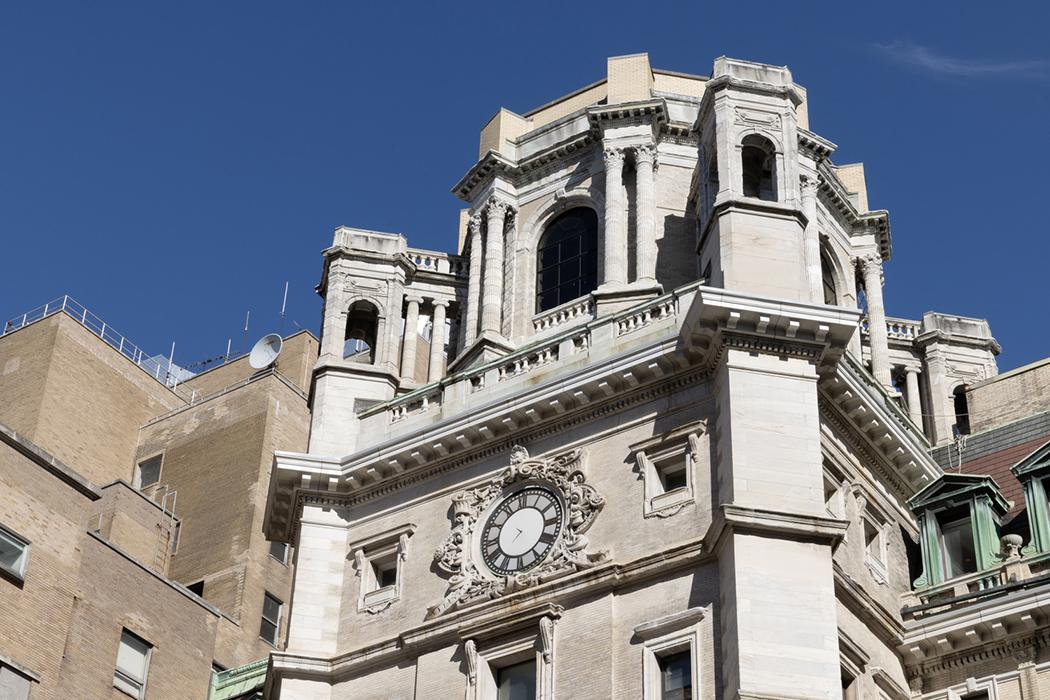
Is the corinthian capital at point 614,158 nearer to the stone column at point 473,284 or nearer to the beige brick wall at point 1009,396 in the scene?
the stone column at point 473,284

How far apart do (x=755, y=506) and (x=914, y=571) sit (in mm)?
8500

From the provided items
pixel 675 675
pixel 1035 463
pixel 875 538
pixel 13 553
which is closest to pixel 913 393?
pixel 1035 463

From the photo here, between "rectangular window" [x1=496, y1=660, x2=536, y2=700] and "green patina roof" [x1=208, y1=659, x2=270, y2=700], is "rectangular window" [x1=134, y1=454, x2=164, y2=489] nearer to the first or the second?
"green patina roof" [x1=208, y1=659, x2=270, y2=700]

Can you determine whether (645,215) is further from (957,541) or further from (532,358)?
(957,541)

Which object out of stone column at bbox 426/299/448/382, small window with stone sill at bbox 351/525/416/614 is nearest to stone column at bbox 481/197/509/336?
stone column at bbox 426/299/448/382

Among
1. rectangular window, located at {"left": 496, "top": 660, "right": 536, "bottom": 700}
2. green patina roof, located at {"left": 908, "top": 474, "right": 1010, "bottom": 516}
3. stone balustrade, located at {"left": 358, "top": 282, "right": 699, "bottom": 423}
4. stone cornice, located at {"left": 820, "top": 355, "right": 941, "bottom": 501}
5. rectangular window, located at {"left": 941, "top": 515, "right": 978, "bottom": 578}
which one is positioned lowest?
rectangular window, located at {"left": 496, "top": 660, "right": 536, "bottom": 700}

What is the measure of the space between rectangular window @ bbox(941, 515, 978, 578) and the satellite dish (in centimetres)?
3603

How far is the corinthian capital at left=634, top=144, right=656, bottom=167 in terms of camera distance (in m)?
55.6

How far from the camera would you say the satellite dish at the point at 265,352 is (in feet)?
263

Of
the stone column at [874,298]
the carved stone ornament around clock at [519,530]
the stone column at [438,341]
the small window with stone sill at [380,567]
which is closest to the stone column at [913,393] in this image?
the stone column at [874,298]

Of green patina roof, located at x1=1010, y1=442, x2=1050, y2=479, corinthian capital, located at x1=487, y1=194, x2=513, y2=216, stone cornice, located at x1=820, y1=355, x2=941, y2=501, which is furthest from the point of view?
corinthian capital, located at x1=487, y1=194, x2=513, y2=216

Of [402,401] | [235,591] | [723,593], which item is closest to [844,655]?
[723,593]

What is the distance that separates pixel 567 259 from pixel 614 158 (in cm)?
289

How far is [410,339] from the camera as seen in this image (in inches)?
2245
